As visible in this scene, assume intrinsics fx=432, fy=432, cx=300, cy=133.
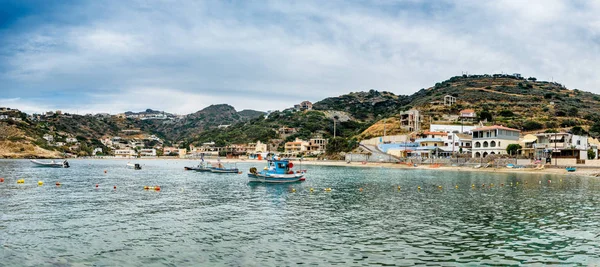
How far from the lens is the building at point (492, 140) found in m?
93.8

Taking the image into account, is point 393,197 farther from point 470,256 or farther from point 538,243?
point 470,256

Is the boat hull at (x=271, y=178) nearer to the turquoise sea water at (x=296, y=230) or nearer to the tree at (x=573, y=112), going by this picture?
the turquoise sea water at (x=296, y=230)

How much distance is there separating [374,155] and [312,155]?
4178 centimetres

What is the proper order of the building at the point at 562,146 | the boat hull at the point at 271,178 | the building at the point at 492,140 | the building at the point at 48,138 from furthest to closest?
the building at the point at 48,138 < the building at the point at 492,140 < the building at the point at 562,146 < the boat hull at the point at 271,178

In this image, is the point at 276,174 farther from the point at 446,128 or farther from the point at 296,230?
the point at 446,128

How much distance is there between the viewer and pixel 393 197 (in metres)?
37.9

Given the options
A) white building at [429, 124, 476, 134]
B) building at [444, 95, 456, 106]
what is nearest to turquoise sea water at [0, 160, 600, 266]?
white building at [429, 124, 476, 134]

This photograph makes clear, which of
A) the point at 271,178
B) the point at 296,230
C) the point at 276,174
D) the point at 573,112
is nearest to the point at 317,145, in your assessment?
the point at 573,112

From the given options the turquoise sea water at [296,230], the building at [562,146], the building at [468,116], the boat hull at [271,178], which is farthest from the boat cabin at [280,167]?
the building at [468,116]

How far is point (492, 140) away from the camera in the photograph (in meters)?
95.1

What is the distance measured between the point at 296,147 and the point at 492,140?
282 ft

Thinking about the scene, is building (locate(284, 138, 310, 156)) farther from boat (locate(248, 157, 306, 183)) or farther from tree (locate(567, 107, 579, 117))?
boat (locate(248, 157, 306, 183))

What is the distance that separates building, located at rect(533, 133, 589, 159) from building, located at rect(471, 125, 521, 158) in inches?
307

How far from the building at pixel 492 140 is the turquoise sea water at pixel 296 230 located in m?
57.9
